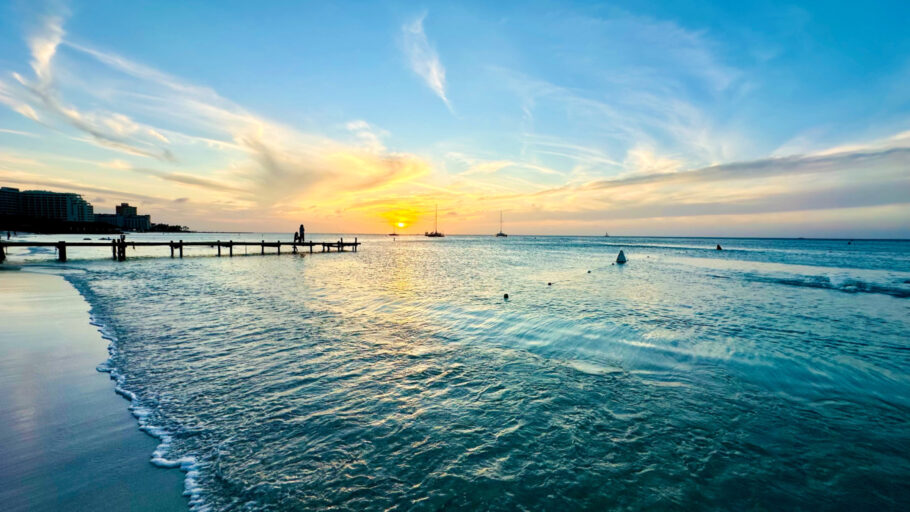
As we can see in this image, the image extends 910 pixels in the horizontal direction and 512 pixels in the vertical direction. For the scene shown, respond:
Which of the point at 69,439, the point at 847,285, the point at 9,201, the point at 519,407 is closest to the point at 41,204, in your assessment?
the point at 9,201

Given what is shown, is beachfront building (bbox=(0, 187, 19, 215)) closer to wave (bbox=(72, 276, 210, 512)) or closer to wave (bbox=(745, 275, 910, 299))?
Result: wave (bbox=(72, 276, 210, 512))

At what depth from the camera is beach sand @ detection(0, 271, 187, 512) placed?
4.21 metres

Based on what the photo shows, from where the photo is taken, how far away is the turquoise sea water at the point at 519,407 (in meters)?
4.62

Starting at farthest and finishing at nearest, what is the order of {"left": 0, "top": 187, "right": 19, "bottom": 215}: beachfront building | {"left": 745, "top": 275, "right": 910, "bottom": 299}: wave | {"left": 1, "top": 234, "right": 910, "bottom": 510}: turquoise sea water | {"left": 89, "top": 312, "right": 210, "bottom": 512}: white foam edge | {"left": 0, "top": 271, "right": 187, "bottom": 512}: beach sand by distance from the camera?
{"left": 0, "top": 187, "right": 19, "bottom": 215}: beachfront building < {"left": 745, "top": 275, "right": 910, "bottom": 299}: wave < {"left": 1, "top": 234, "right": 910, "bottom": 510}: turquoise sea water < {"left": 89, "top": 312, "right": 210, "bottom": 512}: white foam edge < {"left": 0, "top": 271, "right": 187, "bottom": 512}: beach sand

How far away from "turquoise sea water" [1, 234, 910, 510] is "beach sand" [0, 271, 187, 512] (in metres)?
0.35

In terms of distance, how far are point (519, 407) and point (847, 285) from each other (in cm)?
3246

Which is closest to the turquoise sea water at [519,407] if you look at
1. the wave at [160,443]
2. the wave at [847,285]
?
the wave at [160,443]

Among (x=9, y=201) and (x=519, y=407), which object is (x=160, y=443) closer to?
(x=519, y=407)

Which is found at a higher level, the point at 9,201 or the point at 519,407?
the point at 9,201

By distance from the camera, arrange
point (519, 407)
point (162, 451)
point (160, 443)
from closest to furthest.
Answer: point (162, 451) < point (160, 443) < point (519, 407)

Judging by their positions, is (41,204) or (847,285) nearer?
(847,285)

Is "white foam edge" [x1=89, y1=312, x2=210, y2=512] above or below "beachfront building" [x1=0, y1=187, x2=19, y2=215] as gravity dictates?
below

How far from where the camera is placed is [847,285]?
26.0m

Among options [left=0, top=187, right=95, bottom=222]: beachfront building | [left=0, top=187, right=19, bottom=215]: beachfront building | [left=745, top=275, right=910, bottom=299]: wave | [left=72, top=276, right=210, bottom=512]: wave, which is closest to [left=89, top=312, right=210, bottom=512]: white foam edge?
[left=72, top=276, right=210, bottom=512]: wave
